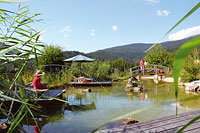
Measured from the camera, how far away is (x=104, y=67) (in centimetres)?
1318

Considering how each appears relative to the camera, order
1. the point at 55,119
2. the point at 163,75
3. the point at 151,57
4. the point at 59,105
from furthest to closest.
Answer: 1. the point at 151,57
2. the point at 163,75
3. the point at 59,105
4. the point at 55,119

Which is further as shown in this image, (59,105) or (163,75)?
(163,75)

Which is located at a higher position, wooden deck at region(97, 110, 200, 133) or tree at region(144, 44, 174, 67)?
tree at region(144, 44, 174, 67)

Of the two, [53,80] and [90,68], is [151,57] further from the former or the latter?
[53,80]

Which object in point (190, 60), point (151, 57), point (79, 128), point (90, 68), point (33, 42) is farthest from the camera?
point (151, 57)

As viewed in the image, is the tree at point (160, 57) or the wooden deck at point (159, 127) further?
the tree at point (160, 57)

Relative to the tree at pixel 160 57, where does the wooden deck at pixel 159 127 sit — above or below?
below

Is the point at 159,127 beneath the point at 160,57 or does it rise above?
beneath

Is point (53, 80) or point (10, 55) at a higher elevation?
point (10, 55)

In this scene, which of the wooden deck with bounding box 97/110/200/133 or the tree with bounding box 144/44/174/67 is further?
the tree with bounding box 144/44/174/67

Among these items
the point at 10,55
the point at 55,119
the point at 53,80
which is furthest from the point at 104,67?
the point at 10,55

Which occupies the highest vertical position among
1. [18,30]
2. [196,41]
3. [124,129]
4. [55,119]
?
[18,30]

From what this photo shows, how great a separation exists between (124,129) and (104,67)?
1121 centimetres

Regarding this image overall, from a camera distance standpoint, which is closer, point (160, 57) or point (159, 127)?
point (159, 127)
